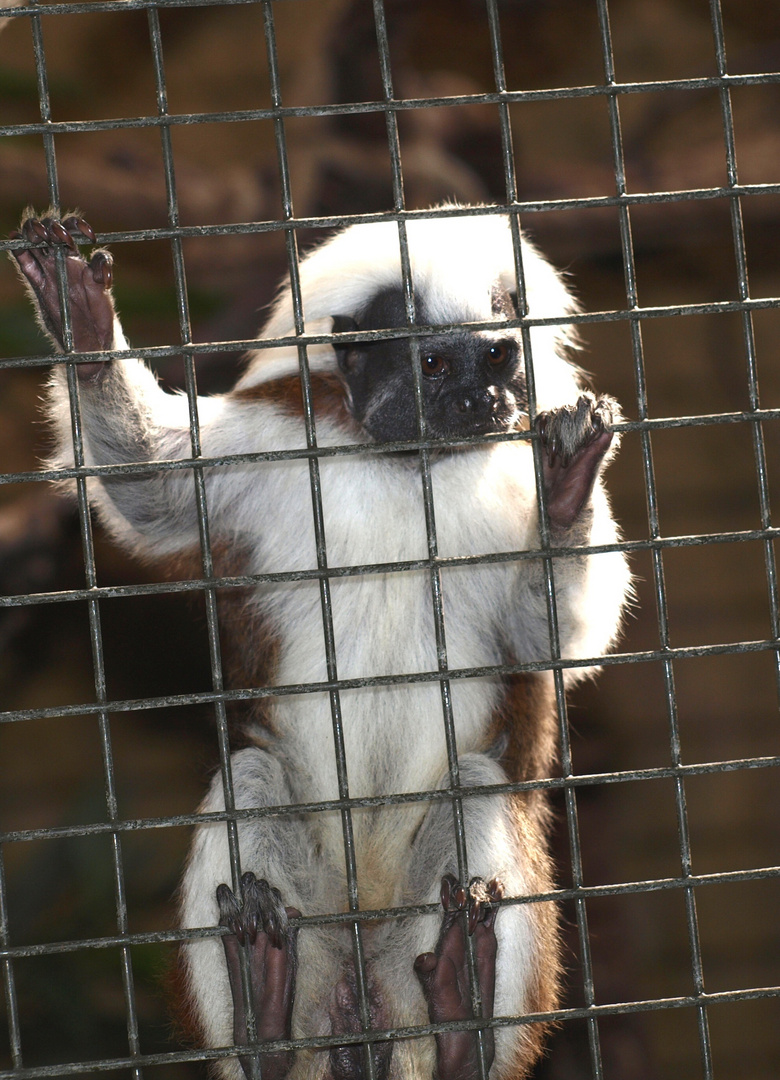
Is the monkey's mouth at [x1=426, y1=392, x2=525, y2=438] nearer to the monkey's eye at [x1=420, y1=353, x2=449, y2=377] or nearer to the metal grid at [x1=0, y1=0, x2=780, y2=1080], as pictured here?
the monkey's eye at [x1=420, y1=353, x2=449, y2=377]

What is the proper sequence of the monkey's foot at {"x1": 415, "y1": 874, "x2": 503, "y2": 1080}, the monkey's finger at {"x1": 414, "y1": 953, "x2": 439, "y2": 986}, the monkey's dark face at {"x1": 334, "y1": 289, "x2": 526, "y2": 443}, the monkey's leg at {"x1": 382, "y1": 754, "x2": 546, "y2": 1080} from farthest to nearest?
1. the monkey's dark face at {"x1": 334, "y1": 289, "x2": 526, "y2": 443}
2. the monkey's leg at {"x1": 382, "y1": 754, "x2": 546, "y2": 1080}
3. the monkey's finger at {"x1": 414, "y1": 953, "x2": 439, "y2": 986}
4. the monkey's foot at {"x1": 415, "y1": 874, "x2": 503, "y2": 1080}

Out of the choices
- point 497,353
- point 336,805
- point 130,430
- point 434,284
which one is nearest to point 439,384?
point 497,353

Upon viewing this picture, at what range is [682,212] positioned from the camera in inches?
187

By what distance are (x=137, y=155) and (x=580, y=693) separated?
3246 millimetres

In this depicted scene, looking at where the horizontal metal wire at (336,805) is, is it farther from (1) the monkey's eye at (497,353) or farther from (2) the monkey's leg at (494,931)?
(1) the monkey's eye at (497,353)

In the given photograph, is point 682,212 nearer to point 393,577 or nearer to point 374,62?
point 374,62

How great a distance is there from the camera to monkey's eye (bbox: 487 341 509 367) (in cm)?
296

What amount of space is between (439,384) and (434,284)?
0.33 m

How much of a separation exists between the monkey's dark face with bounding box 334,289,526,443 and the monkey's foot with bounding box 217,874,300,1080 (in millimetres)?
1174

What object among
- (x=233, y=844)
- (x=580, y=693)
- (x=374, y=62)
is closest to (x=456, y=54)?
(x=374, y=62)

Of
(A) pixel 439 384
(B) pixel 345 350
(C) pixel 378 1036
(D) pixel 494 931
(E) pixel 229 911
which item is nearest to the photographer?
(C) pixel 378 1036

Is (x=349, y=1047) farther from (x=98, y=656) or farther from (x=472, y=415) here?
(x=472, y=415)

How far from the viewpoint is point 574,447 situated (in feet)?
7.82

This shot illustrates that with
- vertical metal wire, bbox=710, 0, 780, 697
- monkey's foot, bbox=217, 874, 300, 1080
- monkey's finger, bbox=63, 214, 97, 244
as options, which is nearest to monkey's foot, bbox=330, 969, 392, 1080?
monkey's foot, bbox=217, 874, 300, 1080
